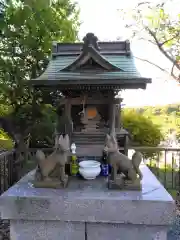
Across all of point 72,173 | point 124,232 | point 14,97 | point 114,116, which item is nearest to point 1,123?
point 14,97

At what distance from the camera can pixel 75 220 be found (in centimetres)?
265

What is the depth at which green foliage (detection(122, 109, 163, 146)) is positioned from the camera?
6.06m

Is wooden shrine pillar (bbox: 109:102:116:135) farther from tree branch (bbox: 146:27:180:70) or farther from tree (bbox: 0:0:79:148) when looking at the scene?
tree branch (bbox: 146:27:180:70)

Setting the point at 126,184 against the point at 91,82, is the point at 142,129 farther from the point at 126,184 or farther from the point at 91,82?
the point at 91,82

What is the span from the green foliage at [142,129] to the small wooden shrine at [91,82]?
Answer: 2482 millimetres

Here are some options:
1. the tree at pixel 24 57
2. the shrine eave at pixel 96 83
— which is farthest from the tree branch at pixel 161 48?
the shrine eave at pixel 96 83

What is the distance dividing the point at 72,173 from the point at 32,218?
0.91 meters

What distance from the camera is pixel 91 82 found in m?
2.93

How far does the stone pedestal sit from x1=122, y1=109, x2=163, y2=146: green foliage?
131 inches

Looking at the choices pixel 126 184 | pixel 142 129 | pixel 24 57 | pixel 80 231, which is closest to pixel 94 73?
pixel 126 184

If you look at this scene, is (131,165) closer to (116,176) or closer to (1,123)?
(116,176)

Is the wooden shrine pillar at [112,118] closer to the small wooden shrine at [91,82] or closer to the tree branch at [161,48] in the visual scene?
the small wooden shrine at [91,82]

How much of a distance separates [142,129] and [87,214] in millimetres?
3815

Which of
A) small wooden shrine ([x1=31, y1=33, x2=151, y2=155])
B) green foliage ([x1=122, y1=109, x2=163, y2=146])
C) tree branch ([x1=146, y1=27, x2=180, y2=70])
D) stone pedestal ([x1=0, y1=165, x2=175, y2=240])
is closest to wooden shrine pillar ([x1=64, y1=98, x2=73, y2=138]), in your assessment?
small wooden shrine ([x1=31, y1=33, x2=151, y2=155])
